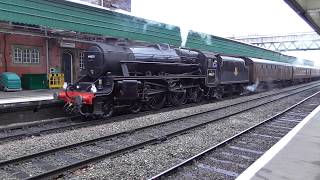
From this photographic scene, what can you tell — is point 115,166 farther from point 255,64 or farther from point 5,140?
point 255,64

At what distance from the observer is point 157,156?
7.89 meters

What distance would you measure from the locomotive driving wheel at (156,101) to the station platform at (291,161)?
763 cm

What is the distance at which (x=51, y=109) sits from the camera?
528 inches

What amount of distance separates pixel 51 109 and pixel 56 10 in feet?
22.7

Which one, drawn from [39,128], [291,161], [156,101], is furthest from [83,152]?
[156,101]

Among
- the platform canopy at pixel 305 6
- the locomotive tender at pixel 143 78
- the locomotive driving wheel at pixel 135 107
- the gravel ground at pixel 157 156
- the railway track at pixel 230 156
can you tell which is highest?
the platform canopy at pixel 305 6

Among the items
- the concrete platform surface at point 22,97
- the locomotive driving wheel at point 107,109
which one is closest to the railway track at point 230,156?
the locomotive driving wheel at point 107,109

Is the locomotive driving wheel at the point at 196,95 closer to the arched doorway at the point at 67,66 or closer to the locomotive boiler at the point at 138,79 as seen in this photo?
the locomotive boiler at the point at 138,79

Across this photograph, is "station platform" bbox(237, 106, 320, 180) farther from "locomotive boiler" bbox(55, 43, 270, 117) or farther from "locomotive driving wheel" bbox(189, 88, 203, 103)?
"locomotive driving wheel" bbox(189, 88, 203, 103)

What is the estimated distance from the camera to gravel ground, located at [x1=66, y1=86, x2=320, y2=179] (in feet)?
21.6

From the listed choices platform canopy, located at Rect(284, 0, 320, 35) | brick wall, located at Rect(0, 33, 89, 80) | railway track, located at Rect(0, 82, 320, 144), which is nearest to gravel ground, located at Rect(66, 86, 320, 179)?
railway track, located at Rect(0, 82, 320, 144)

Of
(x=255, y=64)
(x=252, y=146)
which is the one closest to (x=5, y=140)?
(x=252, y=146)

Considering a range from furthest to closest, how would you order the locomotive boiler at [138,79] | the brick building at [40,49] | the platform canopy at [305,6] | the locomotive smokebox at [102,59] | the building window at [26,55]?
the building window at [26,55]
the brick building at [40,49]
the platform canopy at [305,6]
the locomotive smokebox at [102,59]
the locomotive boiler at [138,79]

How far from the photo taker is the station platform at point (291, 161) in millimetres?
5684
